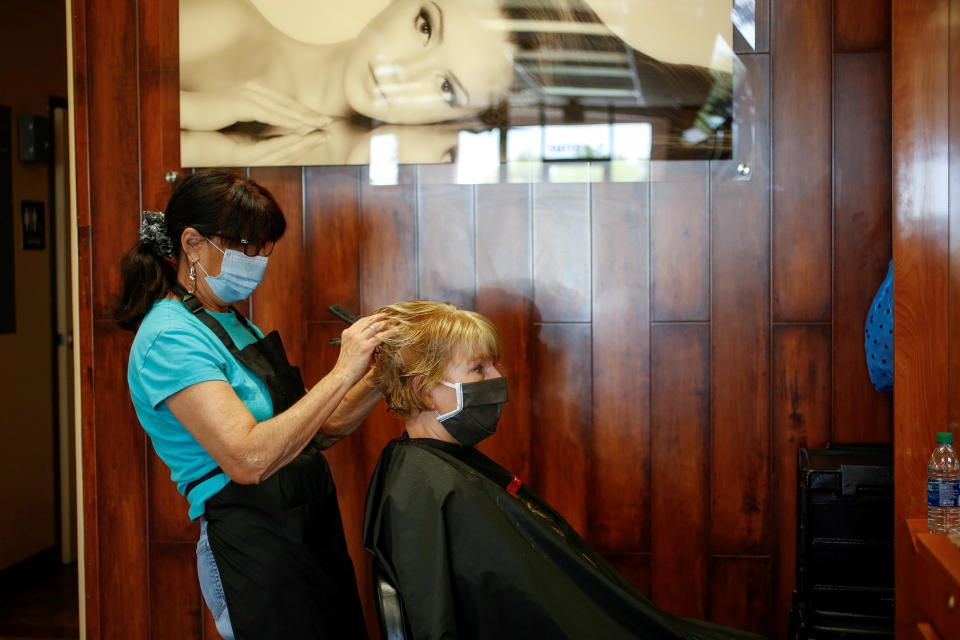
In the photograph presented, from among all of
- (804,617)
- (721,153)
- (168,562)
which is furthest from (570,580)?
(168,562)

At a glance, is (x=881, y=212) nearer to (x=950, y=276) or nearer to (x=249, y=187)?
(x=950, y=276)

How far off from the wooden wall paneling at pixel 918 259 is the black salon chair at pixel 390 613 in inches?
45.5

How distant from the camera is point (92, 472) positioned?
2.56 m

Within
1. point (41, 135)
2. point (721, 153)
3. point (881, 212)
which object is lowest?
point (881, 212)

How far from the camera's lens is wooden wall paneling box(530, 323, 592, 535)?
2.36 metres

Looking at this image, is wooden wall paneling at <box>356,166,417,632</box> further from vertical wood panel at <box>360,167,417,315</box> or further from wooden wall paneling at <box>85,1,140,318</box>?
wooden wall paneling at <box>85,1,140,318</box>

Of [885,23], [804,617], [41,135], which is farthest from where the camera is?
[41,135]

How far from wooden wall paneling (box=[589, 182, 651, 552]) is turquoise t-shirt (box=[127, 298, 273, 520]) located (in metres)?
1.03

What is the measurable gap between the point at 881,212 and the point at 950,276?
512 mm

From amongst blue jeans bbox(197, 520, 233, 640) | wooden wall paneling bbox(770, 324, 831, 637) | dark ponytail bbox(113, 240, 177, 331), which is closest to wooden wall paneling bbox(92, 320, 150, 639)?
dark ponytail bbox(113, 240, 177, 331)

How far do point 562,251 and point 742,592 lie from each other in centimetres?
112

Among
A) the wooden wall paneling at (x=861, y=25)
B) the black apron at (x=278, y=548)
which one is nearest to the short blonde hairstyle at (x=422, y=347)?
the black apron at (x=278, y=548)

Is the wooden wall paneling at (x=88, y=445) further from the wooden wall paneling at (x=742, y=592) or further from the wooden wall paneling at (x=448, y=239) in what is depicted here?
the wooden wall paneling at (x=742, y=592)

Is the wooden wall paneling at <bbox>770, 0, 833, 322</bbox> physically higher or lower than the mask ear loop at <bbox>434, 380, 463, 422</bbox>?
higher
